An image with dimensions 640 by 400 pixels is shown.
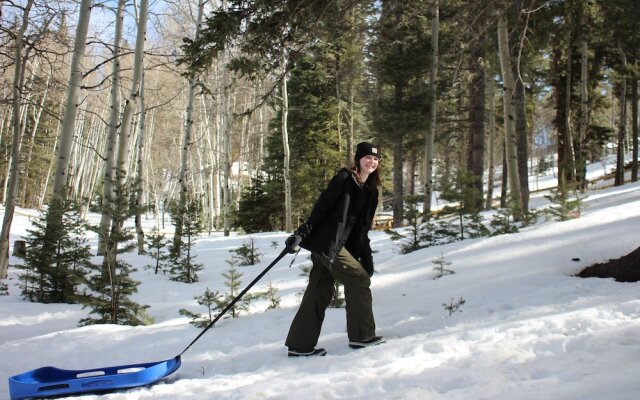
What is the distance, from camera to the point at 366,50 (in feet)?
62.3

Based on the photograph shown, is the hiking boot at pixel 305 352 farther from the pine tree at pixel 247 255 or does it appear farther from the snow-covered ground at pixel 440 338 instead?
the pine tree at pixel 247 255

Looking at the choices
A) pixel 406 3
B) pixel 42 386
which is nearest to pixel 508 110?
pixel 406 3

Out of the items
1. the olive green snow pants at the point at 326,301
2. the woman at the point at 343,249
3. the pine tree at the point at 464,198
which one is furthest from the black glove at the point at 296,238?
the pine tree at the point at 464,198

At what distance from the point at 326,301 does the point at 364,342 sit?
48 cm

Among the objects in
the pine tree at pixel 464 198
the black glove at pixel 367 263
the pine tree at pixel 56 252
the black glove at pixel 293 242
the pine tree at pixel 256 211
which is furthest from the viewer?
the pine tree at pixel 256 211

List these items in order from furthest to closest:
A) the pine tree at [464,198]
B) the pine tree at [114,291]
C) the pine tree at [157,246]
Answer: the pine tree at [157,246] → the pine tree at [464,198] → the pine tree at [114,291]

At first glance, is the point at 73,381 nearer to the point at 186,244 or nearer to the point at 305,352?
the point at 305,352

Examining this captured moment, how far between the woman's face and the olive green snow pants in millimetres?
737

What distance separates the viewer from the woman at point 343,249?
3.77m

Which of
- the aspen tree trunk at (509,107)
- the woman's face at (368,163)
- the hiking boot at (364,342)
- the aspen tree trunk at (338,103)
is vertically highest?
the aspen tree trunk at (338,103)

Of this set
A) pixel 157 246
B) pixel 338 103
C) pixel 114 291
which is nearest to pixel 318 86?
pixel 338 103

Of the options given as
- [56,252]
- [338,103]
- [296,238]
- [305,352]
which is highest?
[338,103]

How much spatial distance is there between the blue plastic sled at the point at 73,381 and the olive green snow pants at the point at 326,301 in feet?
3.73

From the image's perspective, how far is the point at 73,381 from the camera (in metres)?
3.26
